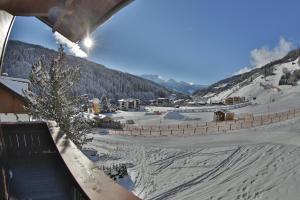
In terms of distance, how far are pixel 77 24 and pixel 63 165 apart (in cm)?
232

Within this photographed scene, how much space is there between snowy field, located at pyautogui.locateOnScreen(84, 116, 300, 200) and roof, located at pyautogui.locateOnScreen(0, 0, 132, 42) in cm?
1320

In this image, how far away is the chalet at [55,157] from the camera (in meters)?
3.98

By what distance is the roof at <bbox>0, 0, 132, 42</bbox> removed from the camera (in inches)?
153

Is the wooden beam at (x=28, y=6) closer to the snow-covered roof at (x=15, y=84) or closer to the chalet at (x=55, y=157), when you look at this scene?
the chalet at (x=55, y=157)

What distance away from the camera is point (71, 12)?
4.02m

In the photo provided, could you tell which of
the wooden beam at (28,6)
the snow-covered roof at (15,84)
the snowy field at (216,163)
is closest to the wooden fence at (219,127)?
the snowy field at (216,163)

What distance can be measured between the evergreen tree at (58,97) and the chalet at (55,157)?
895 cm

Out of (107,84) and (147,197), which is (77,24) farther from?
(107,84)

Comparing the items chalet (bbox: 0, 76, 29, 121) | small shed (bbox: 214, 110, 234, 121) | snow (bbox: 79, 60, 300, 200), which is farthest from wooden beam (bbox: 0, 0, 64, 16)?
small shed (bbox: 214, 110, 234, 121)

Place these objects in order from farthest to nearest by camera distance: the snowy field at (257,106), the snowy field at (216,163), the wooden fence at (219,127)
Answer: the snowy field at (257,106)
the wooden fence at (219,127)
the snowy field at (216,163)

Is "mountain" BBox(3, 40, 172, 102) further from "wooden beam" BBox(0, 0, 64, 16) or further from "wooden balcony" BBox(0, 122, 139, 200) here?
"wooden beam" BBox(0, 0, 64, 16)

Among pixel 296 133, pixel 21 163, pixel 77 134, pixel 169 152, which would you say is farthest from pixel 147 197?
pixel 296 133

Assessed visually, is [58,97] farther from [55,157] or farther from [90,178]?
[90,178]

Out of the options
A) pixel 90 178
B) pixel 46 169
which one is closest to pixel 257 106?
pixel 46 169
